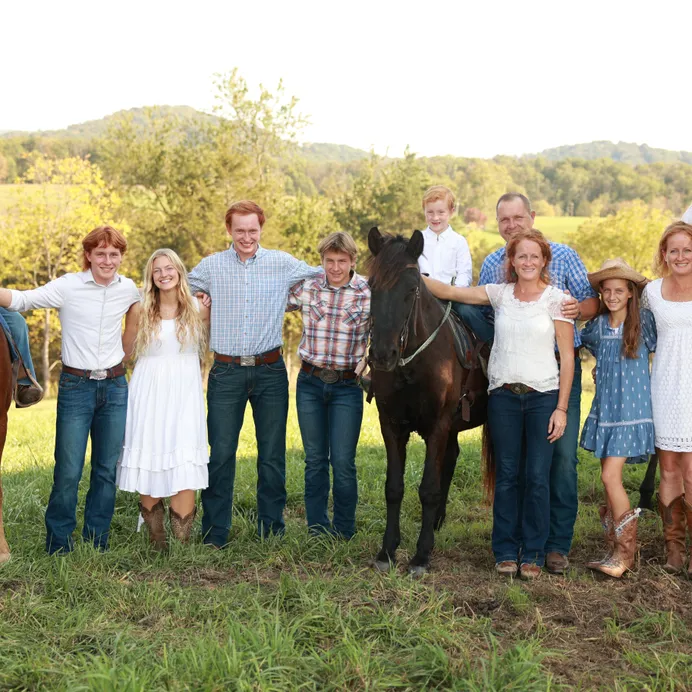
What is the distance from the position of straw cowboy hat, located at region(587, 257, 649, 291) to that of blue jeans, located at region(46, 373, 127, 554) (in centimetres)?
338

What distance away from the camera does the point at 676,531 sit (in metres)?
5.16

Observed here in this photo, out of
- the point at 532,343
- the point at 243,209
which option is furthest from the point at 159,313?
the point at 532,343

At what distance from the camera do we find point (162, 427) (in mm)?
5309

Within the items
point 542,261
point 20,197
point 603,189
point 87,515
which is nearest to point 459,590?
point 542,261

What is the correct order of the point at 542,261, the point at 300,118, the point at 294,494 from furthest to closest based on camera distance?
the point at 300,118 → the point at 294,494 → the point at 542,261

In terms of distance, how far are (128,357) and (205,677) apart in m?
2.70

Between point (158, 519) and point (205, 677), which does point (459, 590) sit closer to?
point (205, 677)

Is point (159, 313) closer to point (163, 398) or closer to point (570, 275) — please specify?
point (163, 398)

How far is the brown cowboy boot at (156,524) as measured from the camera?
5.40 meters

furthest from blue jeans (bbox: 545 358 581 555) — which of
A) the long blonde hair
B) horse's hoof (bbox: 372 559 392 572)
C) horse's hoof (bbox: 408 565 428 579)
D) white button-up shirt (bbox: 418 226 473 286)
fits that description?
the long blonde hair

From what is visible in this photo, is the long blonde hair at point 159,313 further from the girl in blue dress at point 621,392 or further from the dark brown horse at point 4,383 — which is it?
the girl in blue dress at point 621,392

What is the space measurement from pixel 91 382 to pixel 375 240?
219 centimetres

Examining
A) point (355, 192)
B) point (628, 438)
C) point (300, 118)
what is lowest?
point (628, 438)

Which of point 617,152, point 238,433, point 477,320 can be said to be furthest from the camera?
point 617,152
